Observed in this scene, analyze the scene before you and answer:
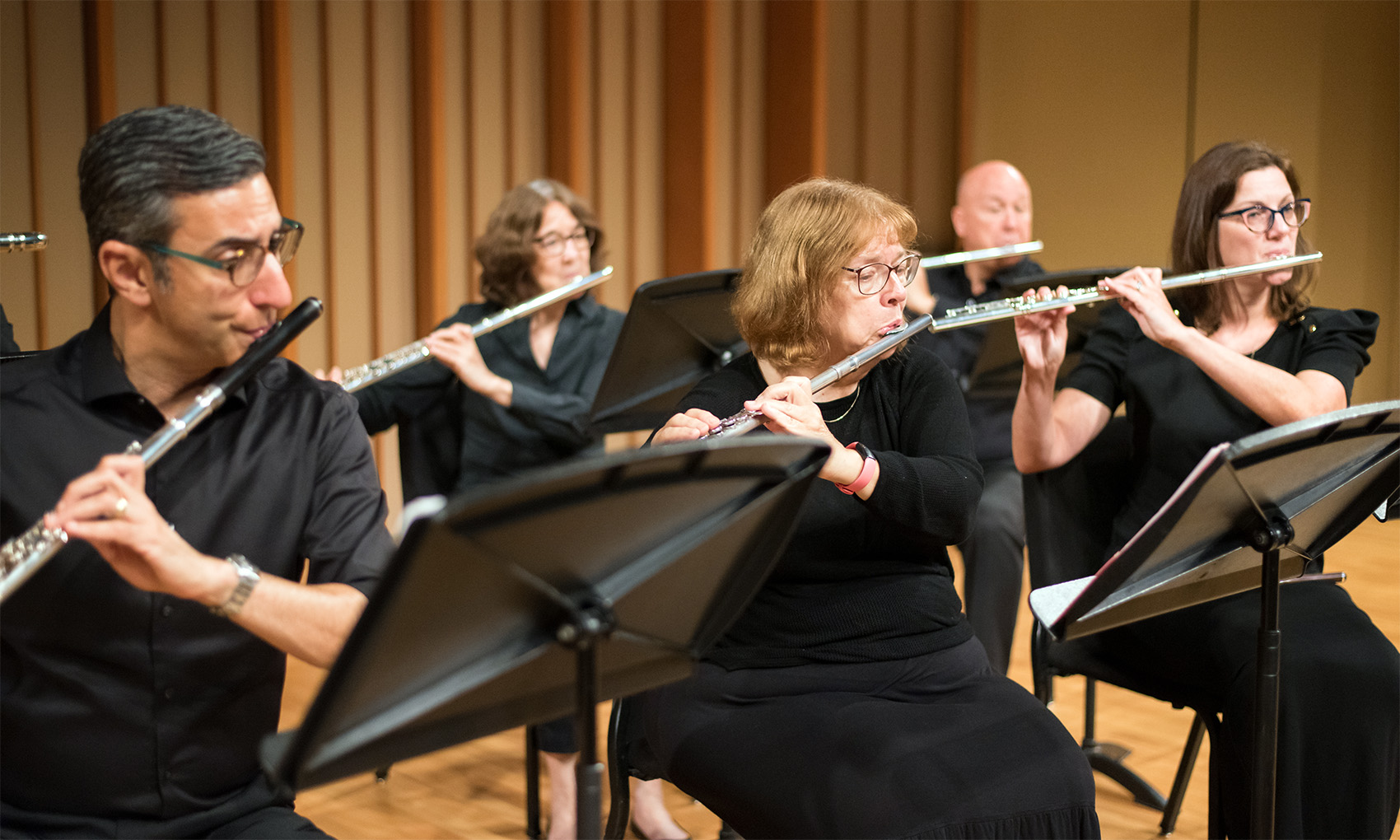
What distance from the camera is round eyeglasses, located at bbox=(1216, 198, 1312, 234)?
218cm

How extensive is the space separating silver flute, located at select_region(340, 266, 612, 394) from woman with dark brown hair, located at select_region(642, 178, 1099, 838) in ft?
3.11

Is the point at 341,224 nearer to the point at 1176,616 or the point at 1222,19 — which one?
the point at 1176,616

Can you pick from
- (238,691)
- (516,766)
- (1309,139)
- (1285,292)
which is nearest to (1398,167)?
(1309,139)

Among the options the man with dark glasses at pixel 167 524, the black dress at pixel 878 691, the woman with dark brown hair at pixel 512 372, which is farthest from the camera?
the woman with dark brown hair at pixel 512 372

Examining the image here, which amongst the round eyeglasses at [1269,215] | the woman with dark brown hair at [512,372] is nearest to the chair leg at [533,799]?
the woman with dark brown hair at [512,372]

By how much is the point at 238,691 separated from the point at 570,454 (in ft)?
4.65

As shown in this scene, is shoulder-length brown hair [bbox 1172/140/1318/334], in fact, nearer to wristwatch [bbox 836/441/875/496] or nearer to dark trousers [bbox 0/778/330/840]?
wristwatch [bbox 836/441/875/496]

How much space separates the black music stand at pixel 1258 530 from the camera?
53.1 inches

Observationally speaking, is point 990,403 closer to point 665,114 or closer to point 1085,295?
point 1085,295

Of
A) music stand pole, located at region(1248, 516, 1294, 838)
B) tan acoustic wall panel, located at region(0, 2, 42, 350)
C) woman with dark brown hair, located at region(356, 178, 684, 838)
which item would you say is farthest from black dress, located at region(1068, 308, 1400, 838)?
tan acoustic wall panel, located at region(0, 2, 42, 350)

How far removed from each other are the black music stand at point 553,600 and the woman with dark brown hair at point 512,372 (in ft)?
4.48

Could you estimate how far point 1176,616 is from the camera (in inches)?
79.0

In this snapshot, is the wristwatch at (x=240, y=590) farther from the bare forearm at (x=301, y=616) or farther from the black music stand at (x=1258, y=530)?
the black music stand at (x=1258, y=530)

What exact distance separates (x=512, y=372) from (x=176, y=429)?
1609mm
